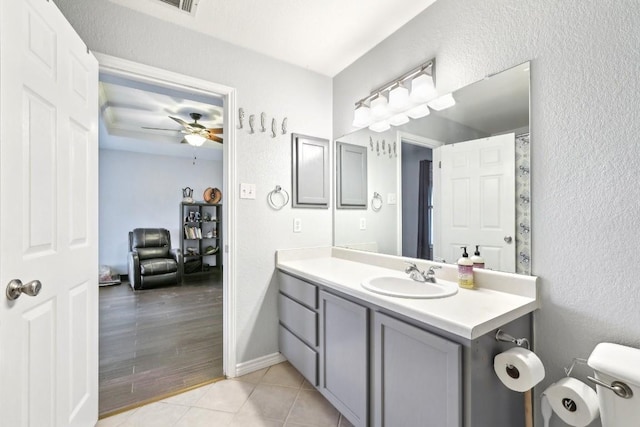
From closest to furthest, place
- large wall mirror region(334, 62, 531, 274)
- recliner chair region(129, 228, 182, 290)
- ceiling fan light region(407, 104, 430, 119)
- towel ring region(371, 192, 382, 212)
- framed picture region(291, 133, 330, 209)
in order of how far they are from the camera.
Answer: large wall mirror region(334, 62, 531, 274), ceiling fan light region(407, 104, 430, 119), towel ring region(371, 192, 382, 212), framed picture region(291, 133, 330, 209), recliner chair region(129, 228, 182, 290)

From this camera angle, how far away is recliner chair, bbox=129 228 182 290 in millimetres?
4379

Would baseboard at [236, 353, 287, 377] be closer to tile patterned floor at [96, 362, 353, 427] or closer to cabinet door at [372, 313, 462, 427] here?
tile patterned floor at [96, 362, 353, 427]

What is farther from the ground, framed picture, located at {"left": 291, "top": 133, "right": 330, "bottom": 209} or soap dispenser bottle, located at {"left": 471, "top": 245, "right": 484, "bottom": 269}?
framed picture, located at {"left": 291, "top": 133, "right": 330, "bottom": 209}

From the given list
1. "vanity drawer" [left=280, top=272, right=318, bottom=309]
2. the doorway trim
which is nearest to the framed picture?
the doorway trim

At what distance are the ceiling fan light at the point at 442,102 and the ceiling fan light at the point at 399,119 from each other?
192 millimetres

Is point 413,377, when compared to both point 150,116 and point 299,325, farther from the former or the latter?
point 150,116

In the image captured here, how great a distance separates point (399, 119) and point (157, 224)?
5279mm

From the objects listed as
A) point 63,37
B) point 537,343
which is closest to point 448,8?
point 537,343

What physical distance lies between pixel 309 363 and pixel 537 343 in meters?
1.21

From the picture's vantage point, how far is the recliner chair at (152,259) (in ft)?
14.4

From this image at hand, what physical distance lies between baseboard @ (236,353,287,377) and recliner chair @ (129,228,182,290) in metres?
3.13

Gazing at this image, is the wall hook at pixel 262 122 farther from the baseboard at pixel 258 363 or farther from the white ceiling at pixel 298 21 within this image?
the baseboard at pixel 258 363

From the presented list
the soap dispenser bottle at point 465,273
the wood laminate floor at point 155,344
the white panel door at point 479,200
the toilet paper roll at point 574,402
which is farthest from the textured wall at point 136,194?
the toilet paper roll at point 574,402

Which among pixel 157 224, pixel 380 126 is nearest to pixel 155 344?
pixel 380 126
